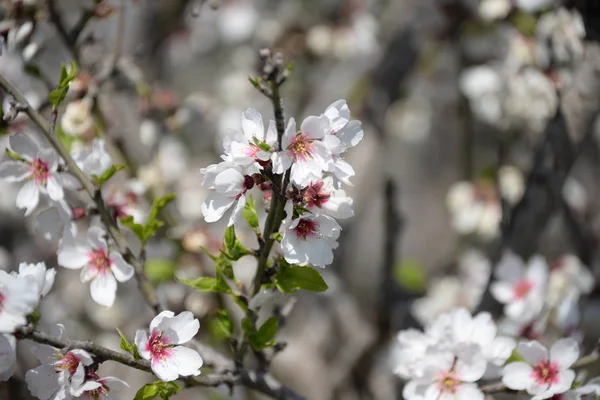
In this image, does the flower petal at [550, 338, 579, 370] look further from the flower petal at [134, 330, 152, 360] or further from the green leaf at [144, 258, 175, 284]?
the green leaf at [144, 258, 175, 284]

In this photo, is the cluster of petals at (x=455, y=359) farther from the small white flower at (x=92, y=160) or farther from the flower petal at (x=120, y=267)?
the small white flower at (x=92, y=160)

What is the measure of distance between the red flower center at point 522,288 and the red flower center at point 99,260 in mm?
805

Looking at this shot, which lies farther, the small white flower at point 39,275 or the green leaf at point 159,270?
the green leaf at point 159,270

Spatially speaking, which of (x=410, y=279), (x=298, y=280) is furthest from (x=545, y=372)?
(x=410, y=279)

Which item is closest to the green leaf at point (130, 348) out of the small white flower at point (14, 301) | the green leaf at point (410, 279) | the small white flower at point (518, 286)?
the small white flower at point (14, 301)

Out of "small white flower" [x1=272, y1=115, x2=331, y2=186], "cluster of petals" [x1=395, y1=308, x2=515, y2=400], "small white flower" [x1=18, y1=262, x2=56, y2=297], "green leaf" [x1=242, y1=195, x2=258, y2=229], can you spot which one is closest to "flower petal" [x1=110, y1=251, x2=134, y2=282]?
"small white flower" [x1=18, y1=262, x2=56, y2=297]

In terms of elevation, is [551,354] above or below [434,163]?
above

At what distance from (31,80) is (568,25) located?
1335 millimetres

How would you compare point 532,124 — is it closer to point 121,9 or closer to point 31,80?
point 121,9

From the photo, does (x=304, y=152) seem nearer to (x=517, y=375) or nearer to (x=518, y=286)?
(x=517, y=375)

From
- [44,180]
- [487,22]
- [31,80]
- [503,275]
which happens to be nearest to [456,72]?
[487,22]

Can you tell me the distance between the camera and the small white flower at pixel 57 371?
866mm

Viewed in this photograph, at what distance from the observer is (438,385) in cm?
100

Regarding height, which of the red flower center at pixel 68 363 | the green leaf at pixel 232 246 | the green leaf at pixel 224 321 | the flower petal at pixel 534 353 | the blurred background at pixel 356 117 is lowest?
the blurred background at pixel 356 117
